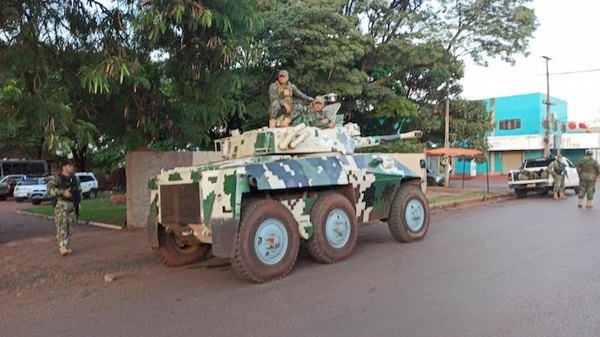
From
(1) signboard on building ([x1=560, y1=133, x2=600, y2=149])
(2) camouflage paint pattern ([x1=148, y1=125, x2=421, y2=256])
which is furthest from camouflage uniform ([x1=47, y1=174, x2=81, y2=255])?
(1) signboard on building ([x1=560, y1=133, x2=600, y2=149])

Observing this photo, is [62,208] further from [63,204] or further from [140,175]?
[140,175]

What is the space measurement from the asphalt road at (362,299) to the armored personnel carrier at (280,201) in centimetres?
37

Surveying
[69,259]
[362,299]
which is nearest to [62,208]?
[69,259]

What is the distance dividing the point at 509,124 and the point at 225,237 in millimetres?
44438

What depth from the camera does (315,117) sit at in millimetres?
9039

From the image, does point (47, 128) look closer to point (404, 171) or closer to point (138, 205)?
point (138, 205)

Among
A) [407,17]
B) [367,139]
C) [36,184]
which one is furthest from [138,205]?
[36,184]

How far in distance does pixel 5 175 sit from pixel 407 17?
981 inches

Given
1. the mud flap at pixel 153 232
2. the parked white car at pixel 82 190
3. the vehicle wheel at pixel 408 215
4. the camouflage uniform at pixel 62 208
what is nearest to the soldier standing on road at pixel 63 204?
the camouflage uniform at pixel 62 208

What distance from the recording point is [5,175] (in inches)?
1265

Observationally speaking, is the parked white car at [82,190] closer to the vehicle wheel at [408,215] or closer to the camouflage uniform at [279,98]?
the camouflage uniform at [279,98]

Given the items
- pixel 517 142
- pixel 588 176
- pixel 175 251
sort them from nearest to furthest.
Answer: pixel 175 251 → pixel 588 176 → pixel 517 142

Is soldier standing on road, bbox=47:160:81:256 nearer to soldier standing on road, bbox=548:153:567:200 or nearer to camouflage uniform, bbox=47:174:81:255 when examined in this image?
camouflage uniform, bbox=47:174:81:255

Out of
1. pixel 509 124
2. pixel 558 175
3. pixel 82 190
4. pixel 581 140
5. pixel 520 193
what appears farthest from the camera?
pixel 509 124
